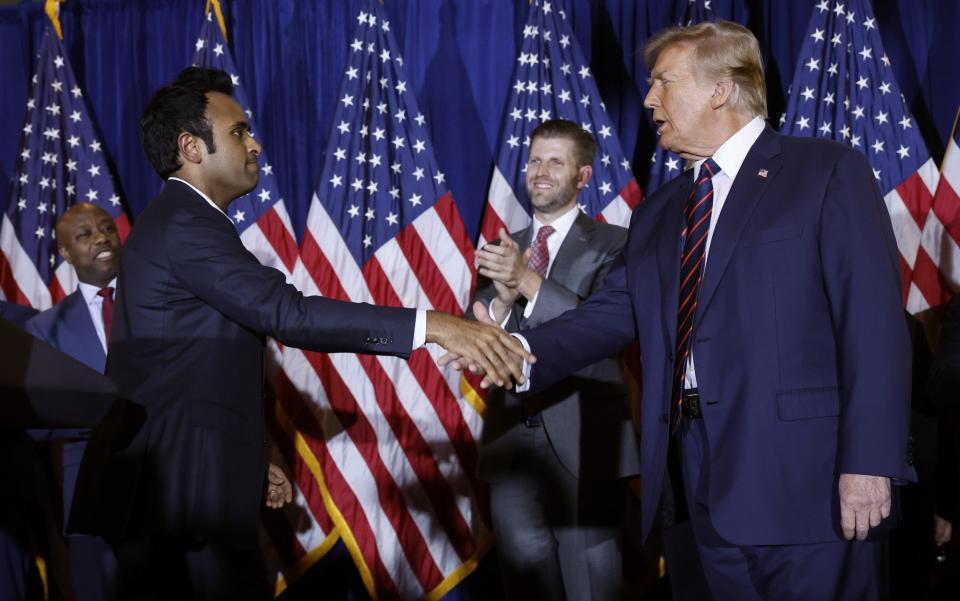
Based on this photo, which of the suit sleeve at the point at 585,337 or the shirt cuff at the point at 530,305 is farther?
the shirt cuff at the point at 530,305

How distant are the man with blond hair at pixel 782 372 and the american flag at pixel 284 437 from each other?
246cm

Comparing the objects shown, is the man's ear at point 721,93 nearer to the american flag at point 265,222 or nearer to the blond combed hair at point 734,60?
the blond combed hair at point 734,60

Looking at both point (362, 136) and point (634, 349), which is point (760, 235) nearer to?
point (634, 349)

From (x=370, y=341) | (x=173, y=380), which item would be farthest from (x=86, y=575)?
(x=370, y=341)

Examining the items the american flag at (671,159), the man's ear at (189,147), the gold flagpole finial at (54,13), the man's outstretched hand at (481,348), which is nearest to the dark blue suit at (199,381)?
the man's outstretched hand at (481,348)

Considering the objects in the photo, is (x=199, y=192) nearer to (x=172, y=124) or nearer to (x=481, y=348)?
(x=172, y=124)

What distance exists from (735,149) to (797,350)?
53 cm

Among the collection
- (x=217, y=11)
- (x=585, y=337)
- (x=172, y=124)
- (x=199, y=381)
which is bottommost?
(x=199, y=381)

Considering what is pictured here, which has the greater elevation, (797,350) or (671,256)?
(671,256)

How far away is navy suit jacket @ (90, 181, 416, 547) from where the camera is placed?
260cm

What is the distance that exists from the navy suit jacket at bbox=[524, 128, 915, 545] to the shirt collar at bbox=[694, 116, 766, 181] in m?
0.09

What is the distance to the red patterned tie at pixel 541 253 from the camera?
3.68 m

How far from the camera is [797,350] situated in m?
2.06

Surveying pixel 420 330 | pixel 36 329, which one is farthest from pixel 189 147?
pixel 36 329
